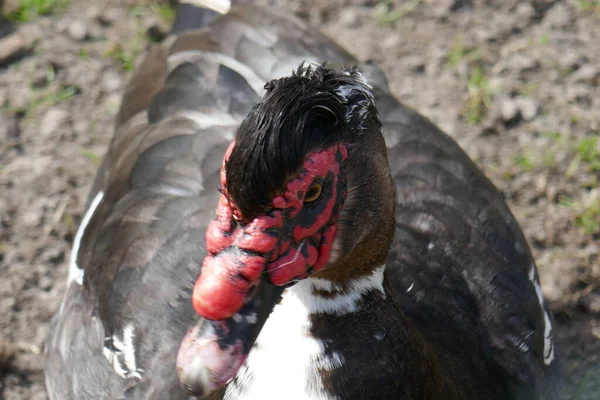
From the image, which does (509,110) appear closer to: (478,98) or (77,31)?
(478,98)

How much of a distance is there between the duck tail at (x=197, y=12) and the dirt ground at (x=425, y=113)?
63cm

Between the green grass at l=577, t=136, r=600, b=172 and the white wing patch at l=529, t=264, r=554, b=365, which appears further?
the green grass at l=577, t=136, r=600, b=172

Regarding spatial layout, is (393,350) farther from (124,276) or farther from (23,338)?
(23,338)

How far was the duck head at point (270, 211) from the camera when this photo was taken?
2.29 meters

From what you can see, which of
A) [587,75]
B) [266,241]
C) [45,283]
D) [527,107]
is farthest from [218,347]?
[587,75]

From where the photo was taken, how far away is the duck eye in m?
2.37

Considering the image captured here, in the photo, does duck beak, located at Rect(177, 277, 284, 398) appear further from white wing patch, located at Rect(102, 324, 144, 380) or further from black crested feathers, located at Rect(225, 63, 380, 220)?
white wing patch, located at Rect(102, 324, 144, 380)

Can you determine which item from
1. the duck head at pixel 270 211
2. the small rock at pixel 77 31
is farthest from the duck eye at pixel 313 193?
the small rock at pixel 77 31

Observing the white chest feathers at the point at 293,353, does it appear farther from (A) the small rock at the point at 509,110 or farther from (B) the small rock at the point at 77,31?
(B) the small rock at the point at 77,31

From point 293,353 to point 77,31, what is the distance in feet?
10.4

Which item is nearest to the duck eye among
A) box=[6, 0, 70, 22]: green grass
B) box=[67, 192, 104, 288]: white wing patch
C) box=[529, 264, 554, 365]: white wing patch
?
box=[529, 264, 554, 365]: white wing patch

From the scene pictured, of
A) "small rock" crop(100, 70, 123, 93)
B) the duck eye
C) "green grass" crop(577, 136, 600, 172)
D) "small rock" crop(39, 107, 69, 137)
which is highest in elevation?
"green grass" crop(577, 136, 600, 172)

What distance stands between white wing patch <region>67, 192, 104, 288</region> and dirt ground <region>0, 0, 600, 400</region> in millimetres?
196

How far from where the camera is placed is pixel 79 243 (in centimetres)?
396
